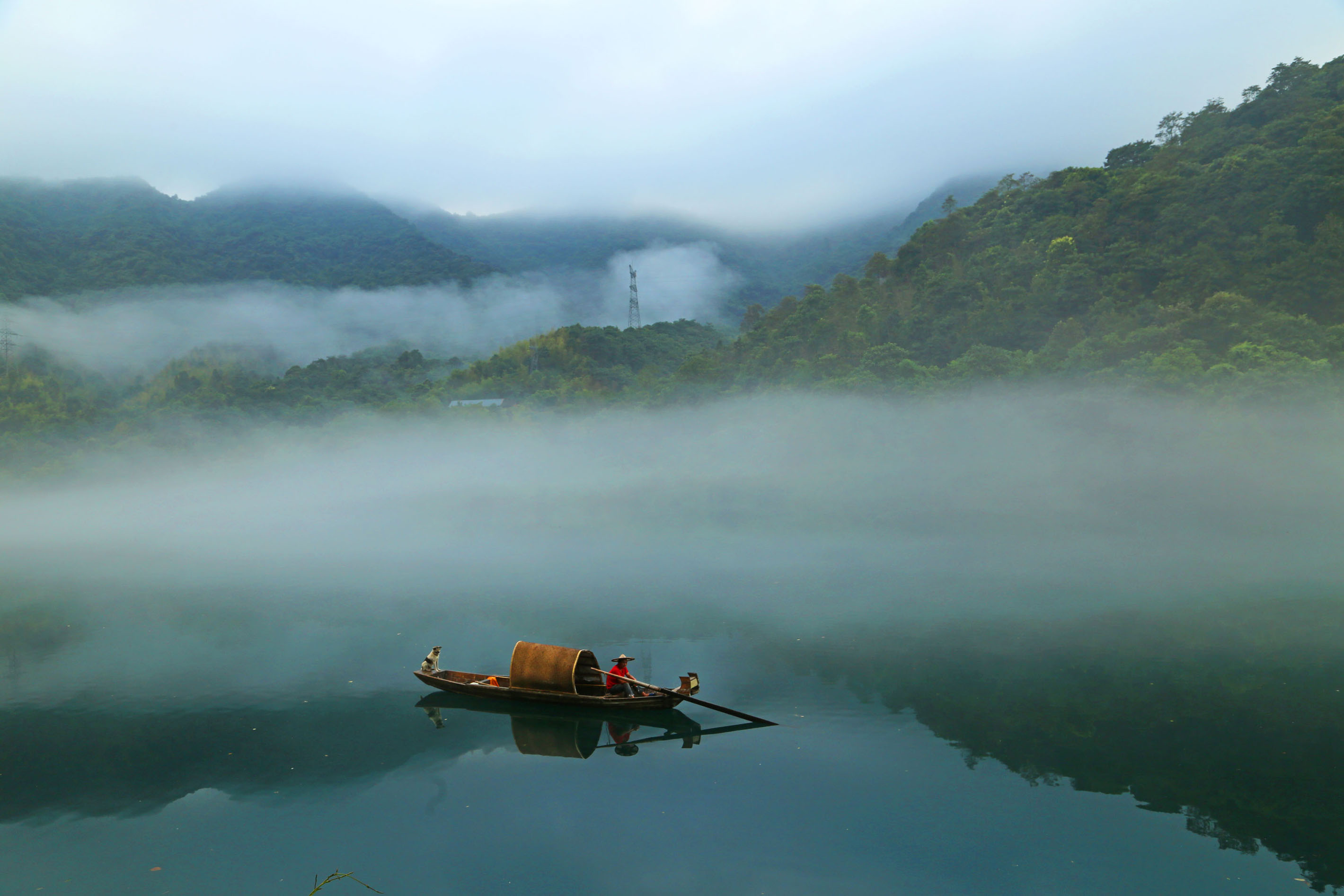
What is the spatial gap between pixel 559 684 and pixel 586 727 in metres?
1.15

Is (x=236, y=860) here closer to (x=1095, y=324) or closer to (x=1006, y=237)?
(x=1095, y=324)

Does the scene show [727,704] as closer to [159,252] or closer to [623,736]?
[623,736]

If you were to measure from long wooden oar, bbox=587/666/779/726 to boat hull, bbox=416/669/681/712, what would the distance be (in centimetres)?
11

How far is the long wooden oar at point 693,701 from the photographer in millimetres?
16016

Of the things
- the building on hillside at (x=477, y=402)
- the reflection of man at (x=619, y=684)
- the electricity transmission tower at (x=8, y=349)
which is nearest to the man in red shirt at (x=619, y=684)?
the reflection of man at (x=619, y=684)

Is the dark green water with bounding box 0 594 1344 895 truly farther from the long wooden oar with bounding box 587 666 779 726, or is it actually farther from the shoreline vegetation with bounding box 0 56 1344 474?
the shoreline vegetation with bounding box 0 56 1344 474

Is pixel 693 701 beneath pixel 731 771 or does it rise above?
above

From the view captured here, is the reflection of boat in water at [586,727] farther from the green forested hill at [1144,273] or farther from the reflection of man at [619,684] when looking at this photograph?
the green forested hill at [1144,273]

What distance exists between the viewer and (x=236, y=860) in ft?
38.9

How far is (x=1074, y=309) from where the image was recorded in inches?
2840

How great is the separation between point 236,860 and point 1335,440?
196 feet

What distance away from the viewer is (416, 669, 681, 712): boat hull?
16312 mm

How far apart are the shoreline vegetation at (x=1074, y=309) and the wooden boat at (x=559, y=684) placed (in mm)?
51664

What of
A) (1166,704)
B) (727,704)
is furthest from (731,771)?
(1166,704)
